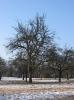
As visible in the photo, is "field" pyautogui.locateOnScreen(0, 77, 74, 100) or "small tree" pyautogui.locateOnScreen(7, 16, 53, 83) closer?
"field" pyautogui.locateOnScreen(0, 77, 74, 100)

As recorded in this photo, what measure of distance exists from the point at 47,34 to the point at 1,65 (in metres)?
33.2

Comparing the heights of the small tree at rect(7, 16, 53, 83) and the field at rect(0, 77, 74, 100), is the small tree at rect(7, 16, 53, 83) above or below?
above

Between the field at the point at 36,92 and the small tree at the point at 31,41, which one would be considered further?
the small tree at the point at 31,41

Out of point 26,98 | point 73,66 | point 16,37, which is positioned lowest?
point 26,98

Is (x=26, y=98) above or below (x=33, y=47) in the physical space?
below

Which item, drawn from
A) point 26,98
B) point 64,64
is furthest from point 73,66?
point 26,98

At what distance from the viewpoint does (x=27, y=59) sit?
54750 mm

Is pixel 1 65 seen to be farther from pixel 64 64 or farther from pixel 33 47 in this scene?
pixel 33 47

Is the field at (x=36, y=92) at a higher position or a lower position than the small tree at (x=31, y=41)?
lower

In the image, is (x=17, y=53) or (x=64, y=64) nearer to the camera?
(x=17, y=53)

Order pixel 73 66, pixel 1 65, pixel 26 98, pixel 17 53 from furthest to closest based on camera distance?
1. pixel 1 65
2. pixel 73 66
3. pixel 17 53
4. pixel 26 98

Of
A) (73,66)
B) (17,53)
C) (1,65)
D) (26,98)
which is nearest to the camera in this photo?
(26,98)

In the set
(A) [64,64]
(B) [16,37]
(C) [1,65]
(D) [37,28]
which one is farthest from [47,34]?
(C) [1,65]

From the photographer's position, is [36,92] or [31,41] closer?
[36,92]
